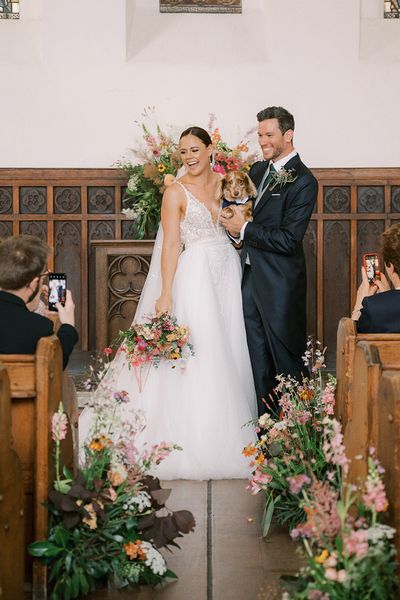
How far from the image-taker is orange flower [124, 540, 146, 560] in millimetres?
3492

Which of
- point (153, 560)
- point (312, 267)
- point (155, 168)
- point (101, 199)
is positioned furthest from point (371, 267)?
point (101, 199)

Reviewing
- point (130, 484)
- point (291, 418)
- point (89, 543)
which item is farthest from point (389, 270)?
Result: point (89, 543)

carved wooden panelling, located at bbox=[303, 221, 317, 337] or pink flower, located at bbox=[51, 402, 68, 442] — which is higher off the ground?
carved wooden panelling, located at bbox=[303, 221, 317, 337]

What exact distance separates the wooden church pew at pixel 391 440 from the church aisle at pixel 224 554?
0.49 m

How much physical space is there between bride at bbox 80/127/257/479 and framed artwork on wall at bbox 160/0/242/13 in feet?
14.0

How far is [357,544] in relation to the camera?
8.61 ft

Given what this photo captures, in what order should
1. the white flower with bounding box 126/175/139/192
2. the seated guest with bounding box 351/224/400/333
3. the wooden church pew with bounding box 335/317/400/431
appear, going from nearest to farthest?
the wooden church pew with bounding box 335/317/400/431 < the seated guest with bounding box 351/224/400/333 < the white flower with bounding box 126/175/139/192

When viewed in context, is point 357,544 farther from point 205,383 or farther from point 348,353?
point 205,383

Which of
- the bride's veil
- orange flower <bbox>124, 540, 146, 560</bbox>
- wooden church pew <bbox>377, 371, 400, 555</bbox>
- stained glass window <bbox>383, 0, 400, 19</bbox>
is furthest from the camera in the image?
stained glass window <bbox>383, 0, 400, 19</bbox>

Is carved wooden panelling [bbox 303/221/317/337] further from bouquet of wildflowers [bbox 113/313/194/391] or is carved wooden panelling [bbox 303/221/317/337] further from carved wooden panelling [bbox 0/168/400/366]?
bouquet of wildflowers [bbox 113/313/194/391]

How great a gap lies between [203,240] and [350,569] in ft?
11.6

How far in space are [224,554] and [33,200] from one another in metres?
5.85

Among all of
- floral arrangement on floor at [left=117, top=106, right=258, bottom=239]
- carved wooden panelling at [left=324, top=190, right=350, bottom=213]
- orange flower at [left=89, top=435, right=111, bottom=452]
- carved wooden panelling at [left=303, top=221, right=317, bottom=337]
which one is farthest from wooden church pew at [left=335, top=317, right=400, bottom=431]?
carved wooden panelling at [left=324, top=190, right=350, bottom=213]

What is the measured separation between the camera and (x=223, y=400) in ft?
18.7
